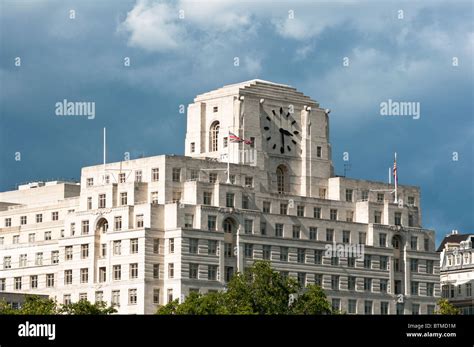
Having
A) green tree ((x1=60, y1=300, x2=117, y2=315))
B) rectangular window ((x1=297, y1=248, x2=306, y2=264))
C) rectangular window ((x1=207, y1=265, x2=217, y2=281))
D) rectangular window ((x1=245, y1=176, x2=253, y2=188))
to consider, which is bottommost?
green tree ((x1=60, y1=300, x2=117, y2=315))

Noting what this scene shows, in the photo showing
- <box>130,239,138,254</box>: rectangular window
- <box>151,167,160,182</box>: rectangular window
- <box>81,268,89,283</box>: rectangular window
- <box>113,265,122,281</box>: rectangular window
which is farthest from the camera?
<box>151,167,160,182</box>: rectangular window

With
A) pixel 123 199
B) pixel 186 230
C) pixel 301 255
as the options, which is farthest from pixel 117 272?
pixel 301 255

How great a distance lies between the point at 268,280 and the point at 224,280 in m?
12.2

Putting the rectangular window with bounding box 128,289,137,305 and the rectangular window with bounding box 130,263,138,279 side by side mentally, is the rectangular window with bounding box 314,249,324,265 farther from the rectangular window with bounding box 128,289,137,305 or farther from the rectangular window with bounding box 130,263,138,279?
the rectangular window with bounding box 128,289,137,305

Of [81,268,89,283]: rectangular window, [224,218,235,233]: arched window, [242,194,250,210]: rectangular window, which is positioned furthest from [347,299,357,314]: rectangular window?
[81,268,89,283]: rectangular window

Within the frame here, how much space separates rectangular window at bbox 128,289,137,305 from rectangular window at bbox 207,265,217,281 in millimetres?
9219

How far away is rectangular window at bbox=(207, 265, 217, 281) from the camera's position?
186m

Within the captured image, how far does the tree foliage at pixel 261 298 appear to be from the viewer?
555 ft

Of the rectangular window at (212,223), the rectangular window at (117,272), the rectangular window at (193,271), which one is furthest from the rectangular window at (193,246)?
the rectangular window at (117,272)

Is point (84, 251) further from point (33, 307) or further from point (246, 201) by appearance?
point (33, 307)

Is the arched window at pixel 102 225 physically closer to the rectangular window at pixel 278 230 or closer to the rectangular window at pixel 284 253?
the rectangular window at pixel 278 230

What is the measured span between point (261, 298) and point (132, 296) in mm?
17820
